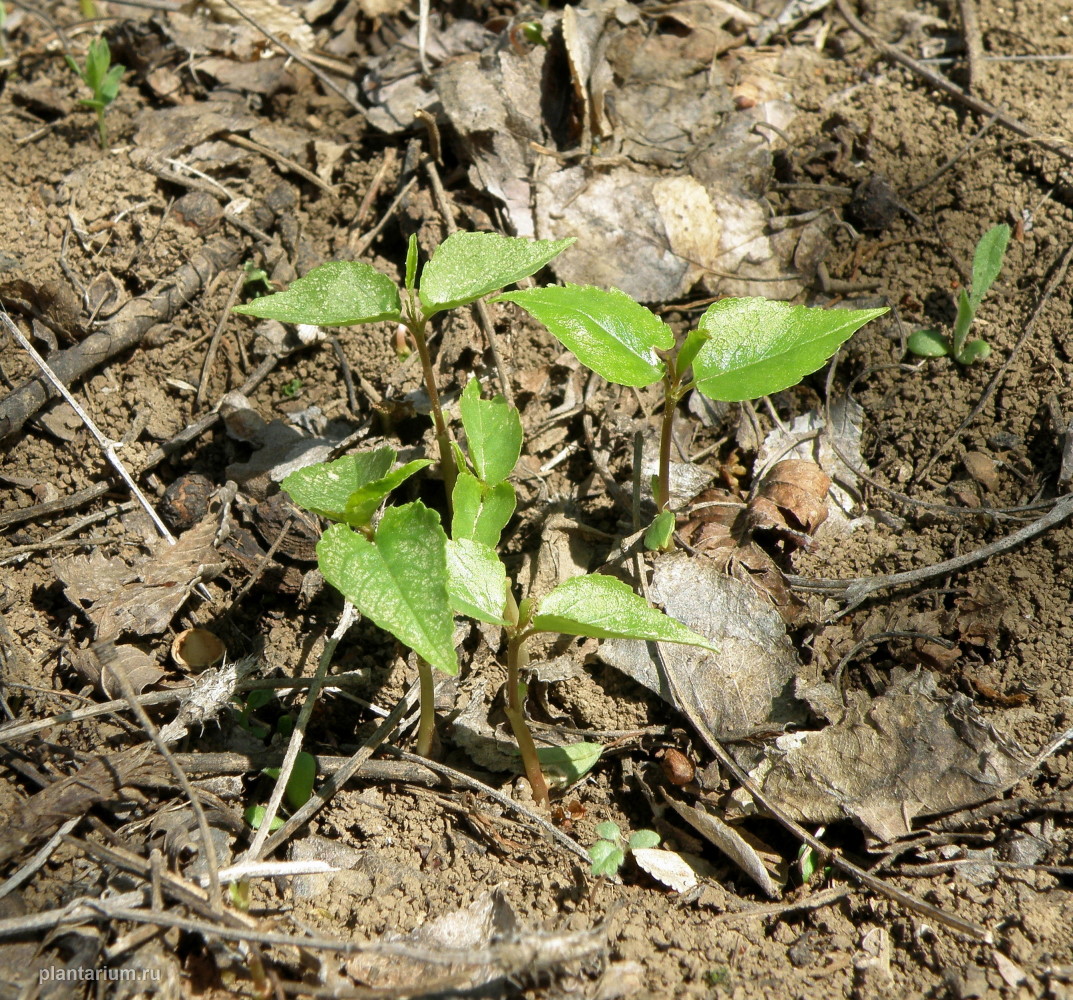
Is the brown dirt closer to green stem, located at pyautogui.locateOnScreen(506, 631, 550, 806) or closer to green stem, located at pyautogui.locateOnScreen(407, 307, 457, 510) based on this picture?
green stem, located at pyautogui.locateOnScreen(506, 631, 550, 806)

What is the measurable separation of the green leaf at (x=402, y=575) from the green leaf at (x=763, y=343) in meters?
0.73

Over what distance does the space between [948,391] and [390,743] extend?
1793mm

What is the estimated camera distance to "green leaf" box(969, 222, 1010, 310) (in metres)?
2.26

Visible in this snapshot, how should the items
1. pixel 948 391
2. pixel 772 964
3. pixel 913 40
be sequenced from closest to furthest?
pixel 772 964, pixel 948 391, pixel 913 40

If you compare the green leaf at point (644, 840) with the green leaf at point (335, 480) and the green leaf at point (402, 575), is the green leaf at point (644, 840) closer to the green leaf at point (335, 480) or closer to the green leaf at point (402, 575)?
the green leaf at point (402, 575)

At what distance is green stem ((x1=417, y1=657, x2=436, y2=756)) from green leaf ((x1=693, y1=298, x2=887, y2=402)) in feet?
2.88

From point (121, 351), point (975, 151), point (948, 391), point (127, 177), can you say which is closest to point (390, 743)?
point (121, 351)

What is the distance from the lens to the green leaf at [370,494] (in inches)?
63.4

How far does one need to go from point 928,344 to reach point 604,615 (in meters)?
1.44

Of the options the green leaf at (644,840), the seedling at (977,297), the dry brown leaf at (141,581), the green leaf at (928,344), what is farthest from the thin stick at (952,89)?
the dry brown leaf at (141,581)

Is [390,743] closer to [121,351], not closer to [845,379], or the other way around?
[121,351]

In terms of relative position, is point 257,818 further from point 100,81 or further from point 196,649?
point 100,81

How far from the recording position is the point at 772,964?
61.7 inches

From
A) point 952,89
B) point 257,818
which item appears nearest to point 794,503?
point 257,818
